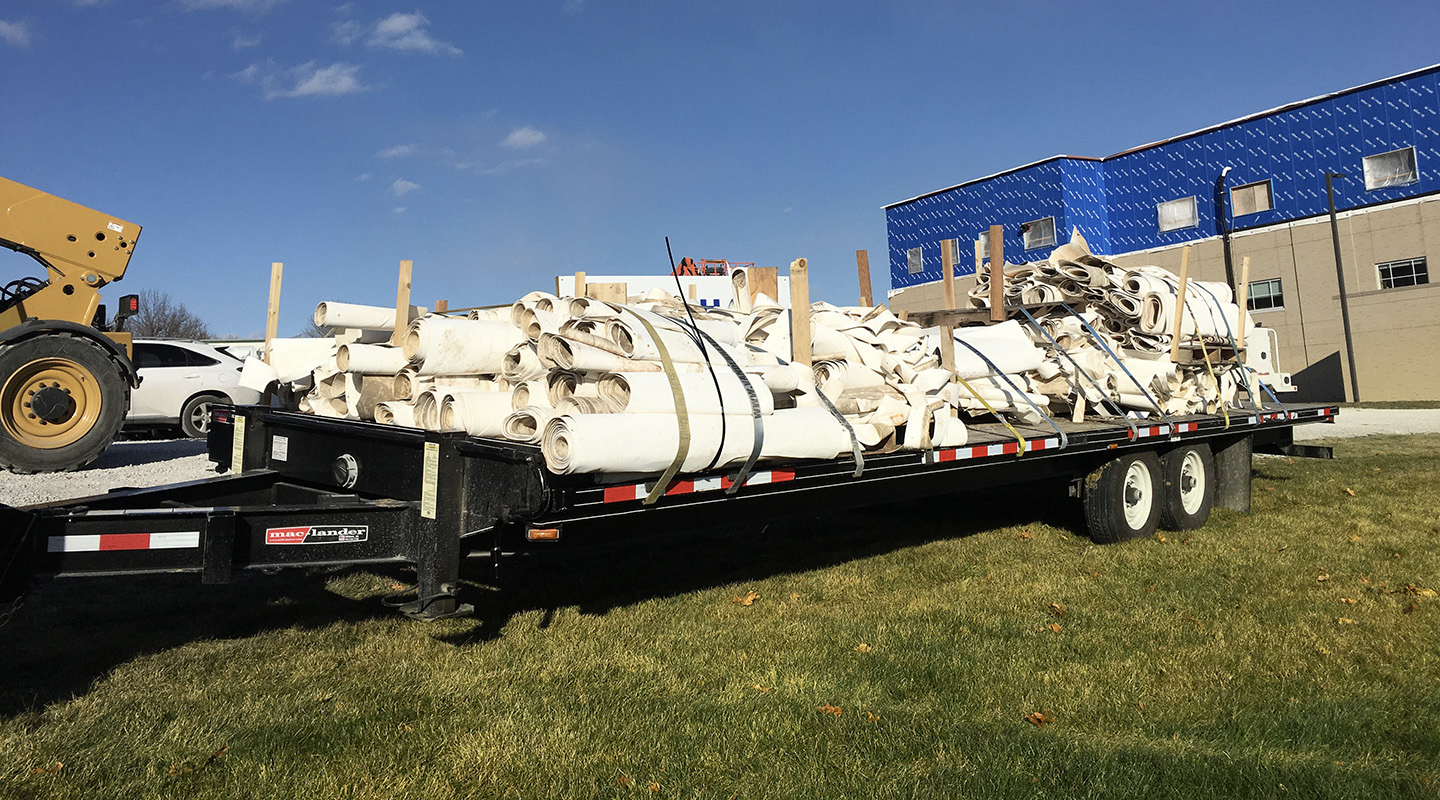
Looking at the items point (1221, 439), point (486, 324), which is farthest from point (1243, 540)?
point (486, 324)

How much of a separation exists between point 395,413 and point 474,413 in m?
0.65

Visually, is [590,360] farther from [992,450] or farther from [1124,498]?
[1124,498]

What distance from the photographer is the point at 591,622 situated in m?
4.84

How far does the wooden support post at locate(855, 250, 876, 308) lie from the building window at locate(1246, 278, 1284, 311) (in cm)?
2524

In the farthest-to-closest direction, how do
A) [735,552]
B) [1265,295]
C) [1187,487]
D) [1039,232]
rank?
1. [1039,232]
2. [1265,295]
3. [1187,487]
4. [735,552]

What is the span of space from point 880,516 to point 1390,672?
4678mm

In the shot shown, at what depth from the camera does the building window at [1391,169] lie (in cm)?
2527

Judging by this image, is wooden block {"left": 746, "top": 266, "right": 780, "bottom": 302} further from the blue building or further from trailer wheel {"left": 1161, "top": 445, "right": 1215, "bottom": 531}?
the blue building

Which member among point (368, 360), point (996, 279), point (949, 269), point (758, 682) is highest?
point (949, 269)

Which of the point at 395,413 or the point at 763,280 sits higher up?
the point at 763,280

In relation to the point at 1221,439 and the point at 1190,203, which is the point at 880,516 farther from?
the point at 1190,203

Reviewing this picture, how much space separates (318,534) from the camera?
11.9ft

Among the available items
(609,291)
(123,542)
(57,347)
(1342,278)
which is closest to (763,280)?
(609,291)

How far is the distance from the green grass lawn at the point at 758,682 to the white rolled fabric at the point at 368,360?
1386 millimetres
